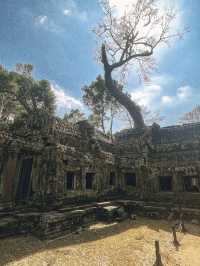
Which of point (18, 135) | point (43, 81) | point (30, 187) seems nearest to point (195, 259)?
point (30, 187)

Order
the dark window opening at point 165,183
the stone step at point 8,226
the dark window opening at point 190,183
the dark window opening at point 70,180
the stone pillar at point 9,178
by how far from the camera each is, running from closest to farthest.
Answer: the stone step at point 8,226, the stone pillar at point 9,178, the dark window opening at point 70,180, the dark window opening at point 190,183, the dark window opening at point 165,183

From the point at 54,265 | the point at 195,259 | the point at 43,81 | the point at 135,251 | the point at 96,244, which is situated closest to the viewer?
the point at 54,265

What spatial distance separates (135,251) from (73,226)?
351 centimetres

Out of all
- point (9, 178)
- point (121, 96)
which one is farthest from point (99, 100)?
point (9, 178)

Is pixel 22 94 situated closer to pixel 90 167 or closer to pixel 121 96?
pixel 121 96

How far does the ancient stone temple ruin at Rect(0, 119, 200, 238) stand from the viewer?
407 inches

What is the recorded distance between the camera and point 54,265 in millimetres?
5992

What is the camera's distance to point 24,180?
11.2m

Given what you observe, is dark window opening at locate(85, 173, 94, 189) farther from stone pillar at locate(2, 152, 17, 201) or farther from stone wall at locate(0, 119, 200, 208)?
stone pillar at locate(2, 152, 17, 201)

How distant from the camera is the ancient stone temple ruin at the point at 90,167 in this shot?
33.9 feet

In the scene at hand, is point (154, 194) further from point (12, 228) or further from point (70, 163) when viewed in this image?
point (12, 228)

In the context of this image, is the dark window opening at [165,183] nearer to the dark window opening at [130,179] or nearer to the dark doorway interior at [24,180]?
the dark window opening at [130,179]

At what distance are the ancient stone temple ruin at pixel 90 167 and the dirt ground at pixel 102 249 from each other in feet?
5.12

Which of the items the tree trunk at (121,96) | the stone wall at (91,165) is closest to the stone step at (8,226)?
the stone wall at (91,165)
